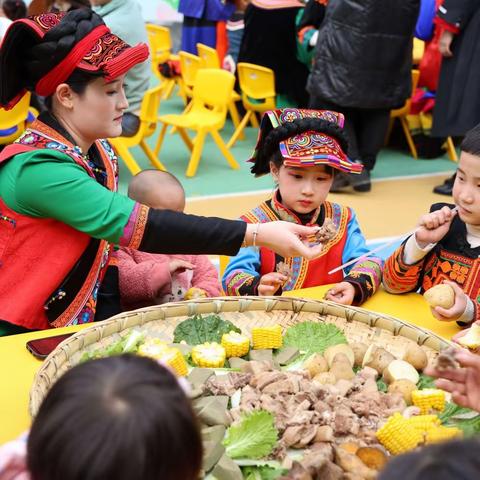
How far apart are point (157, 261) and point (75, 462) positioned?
1618 millimetres

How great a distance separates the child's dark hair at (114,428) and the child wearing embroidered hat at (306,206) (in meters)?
1.15

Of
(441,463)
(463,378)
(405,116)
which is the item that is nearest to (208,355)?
(463,378)

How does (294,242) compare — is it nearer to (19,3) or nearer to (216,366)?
(216,366)

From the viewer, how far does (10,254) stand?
1865 millimetres

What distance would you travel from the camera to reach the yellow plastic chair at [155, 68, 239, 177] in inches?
223

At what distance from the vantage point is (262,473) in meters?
1.29

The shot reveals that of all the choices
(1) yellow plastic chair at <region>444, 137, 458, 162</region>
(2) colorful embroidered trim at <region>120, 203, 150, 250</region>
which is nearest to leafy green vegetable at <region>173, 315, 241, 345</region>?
(2) colorful embroidered trim at <region>120, 203, 150, 250</region>

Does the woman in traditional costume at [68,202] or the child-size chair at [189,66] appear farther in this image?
the child-size chair at [189,66]

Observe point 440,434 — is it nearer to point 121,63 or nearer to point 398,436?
point 398,436

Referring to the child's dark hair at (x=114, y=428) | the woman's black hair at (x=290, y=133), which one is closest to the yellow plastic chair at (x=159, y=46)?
the woman's black hair at (x=290, y=133)

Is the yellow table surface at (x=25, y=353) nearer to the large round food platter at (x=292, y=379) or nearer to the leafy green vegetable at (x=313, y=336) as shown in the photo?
the large round food platter at (x=292, y=379)

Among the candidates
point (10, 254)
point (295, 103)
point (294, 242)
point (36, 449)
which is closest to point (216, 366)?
point (294, 242)

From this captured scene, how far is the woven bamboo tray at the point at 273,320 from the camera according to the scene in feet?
5.36

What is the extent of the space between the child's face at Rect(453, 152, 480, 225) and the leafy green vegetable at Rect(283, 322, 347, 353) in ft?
1.65
